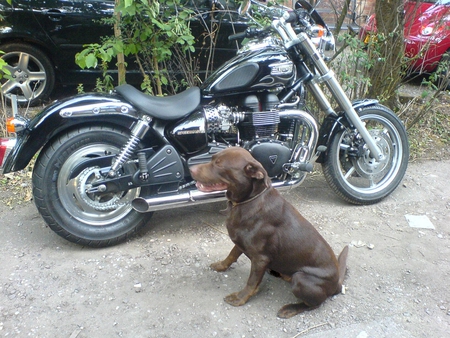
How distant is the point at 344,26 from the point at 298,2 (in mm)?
1885

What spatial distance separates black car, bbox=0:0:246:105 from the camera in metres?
5.21

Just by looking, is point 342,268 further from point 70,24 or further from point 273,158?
point 70,24

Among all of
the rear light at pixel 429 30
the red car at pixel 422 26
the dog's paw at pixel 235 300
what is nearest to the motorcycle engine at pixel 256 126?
the dog's paw at pixel 235 300

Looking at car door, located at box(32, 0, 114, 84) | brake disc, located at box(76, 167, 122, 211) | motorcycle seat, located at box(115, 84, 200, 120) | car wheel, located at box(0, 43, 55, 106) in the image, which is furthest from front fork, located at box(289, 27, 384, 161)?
car wheel, located at box(0, 43, 55, 106)

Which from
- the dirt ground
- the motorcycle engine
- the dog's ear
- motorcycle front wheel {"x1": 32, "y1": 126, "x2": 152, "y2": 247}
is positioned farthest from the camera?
the motorcycle engine

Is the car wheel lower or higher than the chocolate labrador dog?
higher

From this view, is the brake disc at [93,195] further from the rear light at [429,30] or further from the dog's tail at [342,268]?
the rear light at [429,30]

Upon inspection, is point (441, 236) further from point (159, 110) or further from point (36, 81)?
point (36, 81)

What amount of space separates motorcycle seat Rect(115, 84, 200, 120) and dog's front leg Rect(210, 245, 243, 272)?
1034 millimetres

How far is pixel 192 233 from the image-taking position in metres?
3.50

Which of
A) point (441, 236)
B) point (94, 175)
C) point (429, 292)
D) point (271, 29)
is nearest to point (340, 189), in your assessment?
point (441, 236)

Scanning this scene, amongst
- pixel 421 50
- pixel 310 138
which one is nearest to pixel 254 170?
pixel 310 138

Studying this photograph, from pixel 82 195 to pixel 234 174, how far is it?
1.23 m

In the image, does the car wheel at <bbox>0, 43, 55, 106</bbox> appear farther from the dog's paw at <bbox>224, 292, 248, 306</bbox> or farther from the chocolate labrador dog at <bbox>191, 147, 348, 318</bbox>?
the dog's paw at <bbox>224, 292, 248, 306</bbox>
